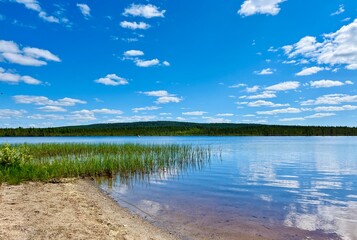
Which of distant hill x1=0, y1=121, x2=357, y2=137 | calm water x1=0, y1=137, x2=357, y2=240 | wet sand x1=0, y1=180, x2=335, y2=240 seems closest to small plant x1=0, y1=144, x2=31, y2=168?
calm water x1=0, y1=137, x2=357, y2=240

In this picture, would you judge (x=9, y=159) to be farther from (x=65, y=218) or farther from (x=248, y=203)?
(x=248, y=203)

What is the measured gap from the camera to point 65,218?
28.8 feet

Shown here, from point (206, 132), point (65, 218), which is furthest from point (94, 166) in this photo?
point (206, 132)

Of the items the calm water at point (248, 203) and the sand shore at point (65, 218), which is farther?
the calm water at point (248, 203)

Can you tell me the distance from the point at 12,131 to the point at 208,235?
143479 mm

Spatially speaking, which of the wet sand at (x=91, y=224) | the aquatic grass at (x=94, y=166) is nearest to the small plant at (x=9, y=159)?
the aquatic grass at (x=94, y=166)

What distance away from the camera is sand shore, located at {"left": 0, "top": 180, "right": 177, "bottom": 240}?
7469 mm

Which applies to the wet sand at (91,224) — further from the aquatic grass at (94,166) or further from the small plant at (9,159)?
the small plant at (9,159)

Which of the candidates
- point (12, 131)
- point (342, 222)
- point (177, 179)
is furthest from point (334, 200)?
point (12, 131)

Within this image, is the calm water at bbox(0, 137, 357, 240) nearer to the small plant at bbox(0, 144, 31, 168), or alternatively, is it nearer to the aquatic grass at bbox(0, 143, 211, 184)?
the aquatic grass at bbox(0, 143, 211, 184)

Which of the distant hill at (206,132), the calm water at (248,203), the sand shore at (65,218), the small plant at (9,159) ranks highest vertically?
the distant hill at (206,132)

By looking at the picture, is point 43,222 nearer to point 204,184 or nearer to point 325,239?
point 325,239

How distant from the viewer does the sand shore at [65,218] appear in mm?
7469

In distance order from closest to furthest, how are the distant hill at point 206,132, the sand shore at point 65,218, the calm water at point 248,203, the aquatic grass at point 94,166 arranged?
the sand shore at point 65,218, the calm water at point 248,203, the aquatic grass at point 94,166, the distant hill at point 206,132
